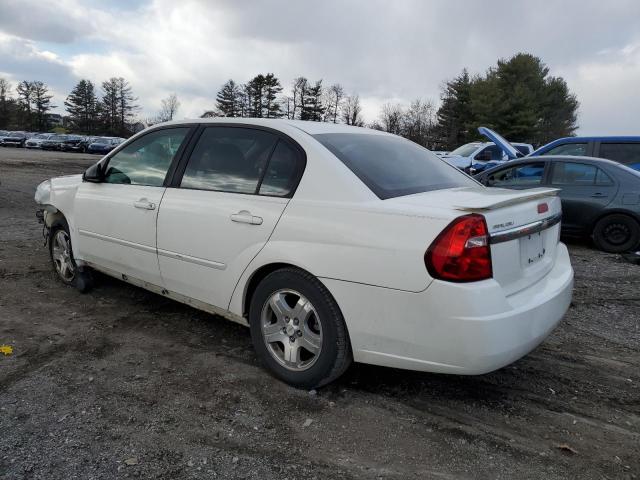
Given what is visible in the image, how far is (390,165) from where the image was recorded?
3.35m

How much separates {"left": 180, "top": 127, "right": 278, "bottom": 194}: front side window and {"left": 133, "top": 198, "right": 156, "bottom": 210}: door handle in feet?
0.98

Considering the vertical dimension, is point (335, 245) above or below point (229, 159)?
below

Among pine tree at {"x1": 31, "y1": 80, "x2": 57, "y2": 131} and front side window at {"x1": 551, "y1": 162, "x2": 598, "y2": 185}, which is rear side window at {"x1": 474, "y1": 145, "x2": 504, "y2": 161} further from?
pine tree at {"x1": 31, "y1": 80, "x2": 57, "y2": 131}

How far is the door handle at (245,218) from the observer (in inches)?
126

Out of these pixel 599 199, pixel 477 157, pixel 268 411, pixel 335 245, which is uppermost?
pixel 477 157

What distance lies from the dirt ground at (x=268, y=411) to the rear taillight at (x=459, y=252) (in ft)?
2.95

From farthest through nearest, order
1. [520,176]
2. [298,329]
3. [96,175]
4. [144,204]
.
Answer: [520,176], [96,175], [144,204], [298,329]

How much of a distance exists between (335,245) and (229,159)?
1197 mm

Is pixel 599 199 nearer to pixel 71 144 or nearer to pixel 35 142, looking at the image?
pixel 71 144

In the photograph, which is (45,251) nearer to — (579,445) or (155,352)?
(155,352)

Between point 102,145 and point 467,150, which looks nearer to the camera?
point 467,150

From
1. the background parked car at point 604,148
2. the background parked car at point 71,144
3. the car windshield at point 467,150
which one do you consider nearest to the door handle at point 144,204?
the background parked car at point 604,148

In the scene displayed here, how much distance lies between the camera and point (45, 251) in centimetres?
658

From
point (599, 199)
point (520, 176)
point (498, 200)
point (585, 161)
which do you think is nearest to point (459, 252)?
point (498, 200)
